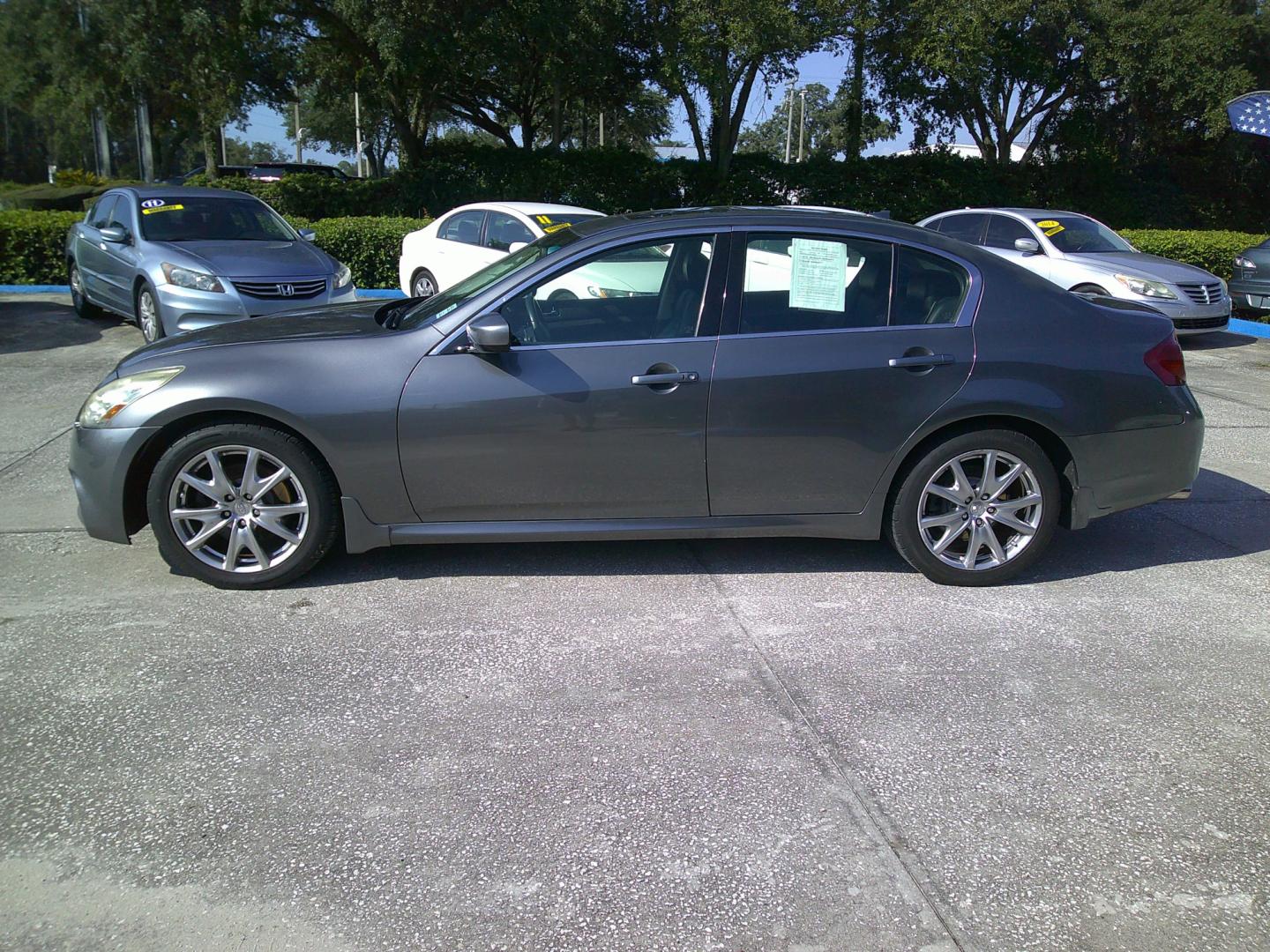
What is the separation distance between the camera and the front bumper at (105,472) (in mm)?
4500

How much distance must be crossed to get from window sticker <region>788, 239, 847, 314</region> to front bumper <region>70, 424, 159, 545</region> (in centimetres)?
289

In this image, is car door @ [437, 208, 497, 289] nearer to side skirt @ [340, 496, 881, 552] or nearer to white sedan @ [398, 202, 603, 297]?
white sedan @ [398, 202, 603, 297]

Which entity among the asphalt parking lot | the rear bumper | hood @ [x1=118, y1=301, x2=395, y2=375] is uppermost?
hood @ [x1=118, y1=301, x2=395, y2=375]

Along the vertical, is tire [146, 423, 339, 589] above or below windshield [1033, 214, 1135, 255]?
below

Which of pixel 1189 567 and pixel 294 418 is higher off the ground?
pixel 294 418

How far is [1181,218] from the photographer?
2645 cm

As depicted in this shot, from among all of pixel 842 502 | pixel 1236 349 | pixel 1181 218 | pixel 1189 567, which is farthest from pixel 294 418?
pixel 1181 218

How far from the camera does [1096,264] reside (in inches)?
455

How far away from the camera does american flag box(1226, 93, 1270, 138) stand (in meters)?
14.0

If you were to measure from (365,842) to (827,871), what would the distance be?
1296 mm

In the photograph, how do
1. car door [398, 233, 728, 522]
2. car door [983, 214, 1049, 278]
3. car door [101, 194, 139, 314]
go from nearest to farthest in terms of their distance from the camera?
1. car door [398, 233, 728, 522]
2. car door [101, 194, 139, 314]
3. car door [983, 214, 1049, 278]

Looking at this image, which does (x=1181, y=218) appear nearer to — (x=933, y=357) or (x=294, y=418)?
(x=933, y=357)

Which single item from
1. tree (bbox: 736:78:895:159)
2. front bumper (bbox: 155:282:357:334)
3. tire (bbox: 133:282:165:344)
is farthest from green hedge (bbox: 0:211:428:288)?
tree (bbox: 736:78:895:159)

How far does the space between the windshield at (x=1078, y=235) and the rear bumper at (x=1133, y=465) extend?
764 cm
